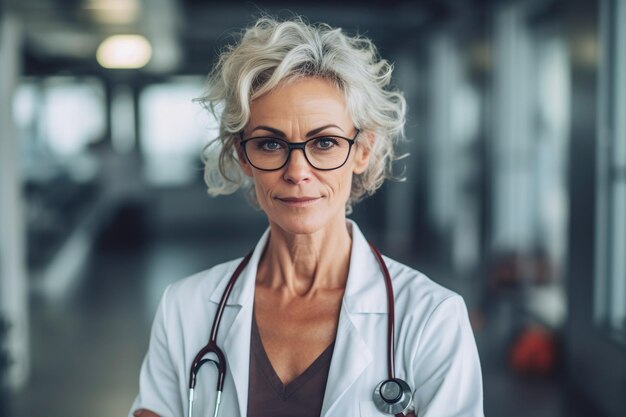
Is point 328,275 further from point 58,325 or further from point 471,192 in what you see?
point 471,192

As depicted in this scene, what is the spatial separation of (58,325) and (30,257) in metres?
2.42

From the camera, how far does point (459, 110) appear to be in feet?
29.2

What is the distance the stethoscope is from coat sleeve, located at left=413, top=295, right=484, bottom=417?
41mm

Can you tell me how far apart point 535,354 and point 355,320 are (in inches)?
156

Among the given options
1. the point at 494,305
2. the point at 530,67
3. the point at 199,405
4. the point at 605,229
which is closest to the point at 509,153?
the point at 530,67

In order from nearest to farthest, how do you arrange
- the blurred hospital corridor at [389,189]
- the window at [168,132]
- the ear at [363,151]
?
the ear at [363,151] → the blurred hospital corridor at [389,189] → the window at [168,132]

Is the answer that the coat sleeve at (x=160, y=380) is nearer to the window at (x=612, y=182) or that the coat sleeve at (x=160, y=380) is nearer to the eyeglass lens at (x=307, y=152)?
the eyeglass lens at (x=307, y=152)

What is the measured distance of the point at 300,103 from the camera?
1466mm

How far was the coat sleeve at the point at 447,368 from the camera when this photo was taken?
1374mm

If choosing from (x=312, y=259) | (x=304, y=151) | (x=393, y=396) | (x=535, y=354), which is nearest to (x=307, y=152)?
(x=304, y=151)

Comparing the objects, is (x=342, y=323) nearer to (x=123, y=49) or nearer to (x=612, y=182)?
(x=612, y=182)

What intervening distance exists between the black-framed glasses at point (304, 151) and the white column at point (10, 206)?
12.2 feet

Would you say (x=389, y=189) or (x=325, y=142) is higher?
(x=325, y=142)

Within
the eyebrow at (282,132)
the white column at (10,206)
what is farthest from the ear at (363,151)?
the white column at (10,206)
